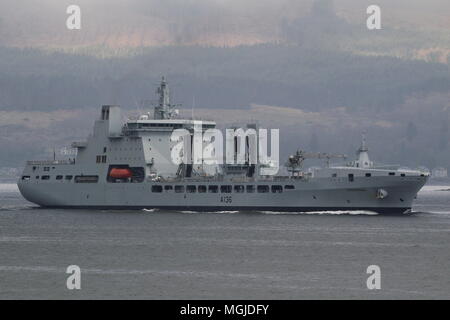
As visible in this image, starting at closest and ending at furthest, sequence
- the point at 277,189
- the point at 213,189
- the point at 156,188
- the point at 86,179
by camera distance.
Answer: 1. the point at 277,189
2. the point at 213,189
3. the point at 156,188
4. the point at 86,179

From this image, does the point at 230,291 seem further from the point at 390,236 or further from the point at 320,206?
the point at 320,206

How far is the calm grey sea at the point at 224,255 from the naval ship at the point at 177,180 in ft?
4.69

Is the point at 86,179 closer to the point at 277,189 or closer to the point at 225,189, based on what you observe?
the point at 225,189

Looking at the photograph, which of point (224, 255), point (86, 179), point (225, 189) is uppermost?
point (86, 179)

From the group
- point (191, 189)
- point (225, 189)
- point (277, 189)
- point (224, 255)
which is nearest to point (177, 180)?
point (191, 189)

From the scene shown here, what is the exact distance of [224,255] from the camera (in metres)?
51.9

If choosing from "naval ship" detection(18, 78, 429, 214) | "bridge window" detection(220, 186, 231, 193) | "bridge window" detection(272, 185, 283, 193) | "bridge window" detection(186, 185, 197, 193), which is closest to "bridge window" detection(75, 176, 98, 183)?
"naval ship" detection(18, 78, 429, 214)

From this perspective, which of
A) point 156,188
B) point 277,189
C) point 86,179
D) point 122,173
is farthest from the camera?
point 86,179

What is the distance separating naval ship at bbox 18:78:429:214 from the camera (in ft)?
249

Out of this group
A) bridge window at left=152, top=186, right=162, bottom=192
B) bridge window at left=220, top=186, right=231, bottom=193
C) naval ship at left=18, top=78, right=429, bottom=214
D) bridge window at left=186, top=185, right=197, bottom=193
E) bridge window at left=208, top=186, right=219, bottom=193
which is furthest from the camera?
bridge window at left=152, top=186, right=162, bottom=192

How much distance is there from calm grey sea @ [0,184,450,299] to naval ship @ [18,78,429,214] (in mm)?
1431

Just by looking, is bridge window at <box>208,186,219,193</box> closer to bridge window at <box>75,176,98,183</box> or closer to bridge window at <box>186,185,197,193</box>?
bridge window at <box>186,185,197,193</box>

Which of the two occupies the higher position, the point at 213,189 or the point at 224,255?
the point at 213,189

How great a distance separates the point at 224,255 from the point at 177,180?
2894 centimetres
